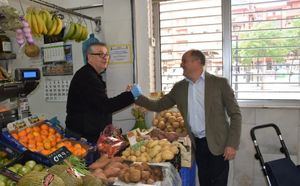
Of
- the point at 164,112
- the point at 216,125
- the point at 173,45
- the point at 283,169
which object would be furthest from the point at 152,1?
the point at 283,169

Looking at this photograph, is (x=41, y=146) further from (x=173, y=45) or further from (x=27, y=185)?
(x=173, y=45)

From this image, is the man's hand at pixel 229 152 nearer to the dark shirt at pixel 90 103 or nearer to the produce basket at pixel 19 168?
the dark shirt at pixel 90 103

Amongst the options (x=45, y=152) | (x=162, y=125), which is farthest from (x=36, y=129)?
(x=162, y=125)

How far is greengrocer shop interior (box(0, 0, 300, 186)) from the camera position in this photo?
312cm

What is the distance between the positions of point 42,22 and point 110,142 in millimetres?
1174

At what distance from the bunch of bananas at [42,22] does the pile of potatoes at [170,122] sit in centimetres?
140

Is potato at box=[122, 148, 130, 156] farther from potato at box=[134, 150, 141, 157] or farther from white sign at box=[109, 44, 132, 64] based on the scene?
white sign at box=[109, 44, 132, 64]

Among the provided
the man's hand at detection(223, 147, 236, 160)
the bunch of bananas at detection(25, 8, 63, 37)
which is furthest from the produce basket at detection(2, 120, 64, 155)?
the man's hand at detection(223, 147, 236, 160)

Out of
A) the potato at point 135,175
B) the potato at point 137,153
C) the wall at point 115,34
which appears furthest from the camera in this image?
the wall at point 115,34

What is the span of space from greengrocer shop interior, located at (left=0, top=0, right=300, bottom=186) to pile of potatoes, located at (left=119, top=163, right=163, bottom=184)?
148 centimetres

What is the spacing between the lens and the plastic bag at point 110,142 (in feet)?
7.37

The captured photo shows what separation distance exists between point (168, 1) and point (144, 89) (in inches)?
43.3

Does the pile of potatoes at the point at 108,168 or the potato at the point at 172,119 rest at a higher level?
the potato at the point at 172,119

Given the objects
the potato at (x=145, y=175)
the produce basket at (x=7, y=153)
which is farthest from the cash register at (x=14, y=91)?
the potato at (x=145, y=175)
